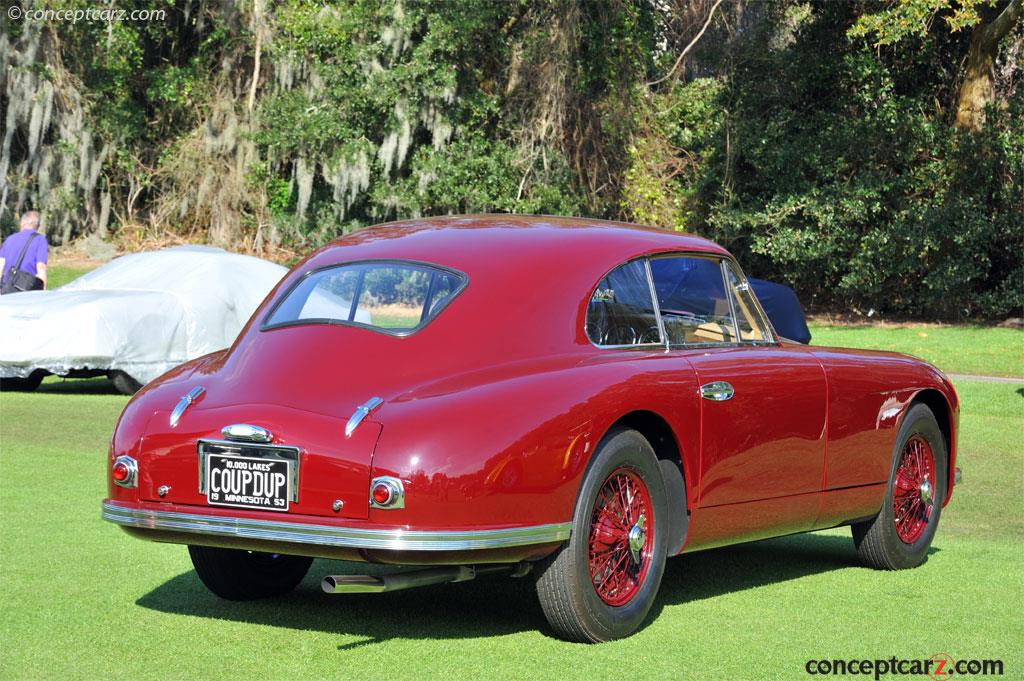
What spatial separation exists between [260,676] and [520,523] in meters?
1.06

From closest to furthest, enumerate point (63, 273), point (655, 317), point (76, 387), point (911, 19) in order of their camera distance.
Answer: point (655, 317)
point (76, 387)
point (911, 19)
point (63, 273)

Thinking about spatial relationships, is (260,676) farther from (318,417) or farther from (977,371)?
(977,371)

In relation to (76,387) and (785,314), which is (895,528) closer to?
(785,314)

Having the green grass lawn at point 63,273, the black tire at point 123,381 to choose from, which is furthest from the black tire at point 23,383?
the green grass lawn at point 63,273

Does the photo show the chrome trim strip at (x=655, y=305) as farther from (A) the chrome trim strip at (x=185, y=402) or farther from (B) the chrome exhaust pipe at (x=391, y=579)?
(A) the chrome trim strip at (x=185, y=402)

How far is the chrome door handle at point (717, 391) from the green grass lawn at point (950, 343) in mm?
15697

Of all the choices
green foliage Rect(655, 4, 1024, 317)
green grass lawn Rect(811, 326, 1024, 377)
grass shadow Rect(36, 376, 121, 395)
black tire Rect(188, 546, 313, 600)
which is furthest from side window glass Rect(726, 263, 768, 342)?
green foliage Rect(655, 4, 1024, 317)

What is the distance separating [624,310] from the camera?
19.3ft

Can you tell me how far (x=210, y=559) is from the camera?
5.91 metres

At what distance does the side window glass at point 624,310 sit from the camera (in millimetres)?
5715

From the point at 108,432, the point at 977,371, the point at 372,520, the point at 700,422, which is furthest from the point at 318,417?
the point at 977,371

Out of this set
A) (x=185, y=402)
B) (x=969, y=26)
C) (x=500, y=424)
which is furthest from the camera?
(x=969, y=26)

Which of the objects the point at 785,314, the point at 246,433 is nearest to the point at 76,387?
the point at 785,314

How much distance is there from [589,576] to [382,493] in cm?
94
